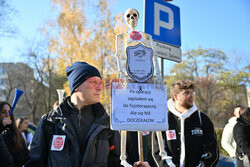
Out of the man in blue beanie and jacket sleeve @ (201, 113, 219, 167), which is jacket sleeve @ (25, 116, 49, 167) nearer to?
the man in blue beanie

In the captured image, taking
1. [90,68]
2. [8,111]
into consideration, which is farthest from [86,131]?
[8,111]

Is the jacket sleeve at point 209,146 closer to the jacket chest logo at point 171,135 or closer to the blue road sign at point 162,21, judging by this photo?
the jacket chest logo at point 171,135

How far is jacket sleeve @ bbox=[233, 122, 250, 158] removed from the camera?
391 cm

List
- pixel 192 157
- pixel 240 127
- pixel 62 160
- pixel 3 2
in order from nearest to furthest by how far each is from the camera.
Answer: pixel 62 160 < pixel 192 157 < pixel 240 127 < pixel 3 2

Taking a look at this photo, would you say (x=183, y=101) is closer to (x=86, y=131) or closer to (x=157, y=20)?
(x=157, y=20)

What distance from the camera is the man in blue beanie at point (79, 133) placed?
1.87m

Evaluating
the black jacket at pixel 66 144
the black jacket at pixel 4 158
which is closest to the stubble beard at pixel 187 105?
the black jacket at pixel 66 144

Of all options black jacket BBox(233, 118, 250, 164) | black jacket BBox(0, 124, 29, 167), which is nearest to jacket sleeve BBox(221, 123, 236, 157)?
black jacket BBox(233, 118, 250, 164)

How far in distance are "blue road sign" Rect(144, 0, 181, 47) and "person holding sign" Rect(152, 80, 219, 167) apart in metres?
0.85

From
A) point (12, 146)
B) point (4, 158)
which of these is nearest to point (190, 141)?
point (4, 158)

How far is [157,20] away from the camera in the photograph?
11.9 ft

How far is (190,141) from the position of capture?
9.77 feet

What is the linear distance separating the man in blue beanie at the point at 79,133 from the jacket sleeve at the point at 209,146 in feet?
4.35

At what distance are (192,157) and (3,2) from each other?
1450 centimetres
